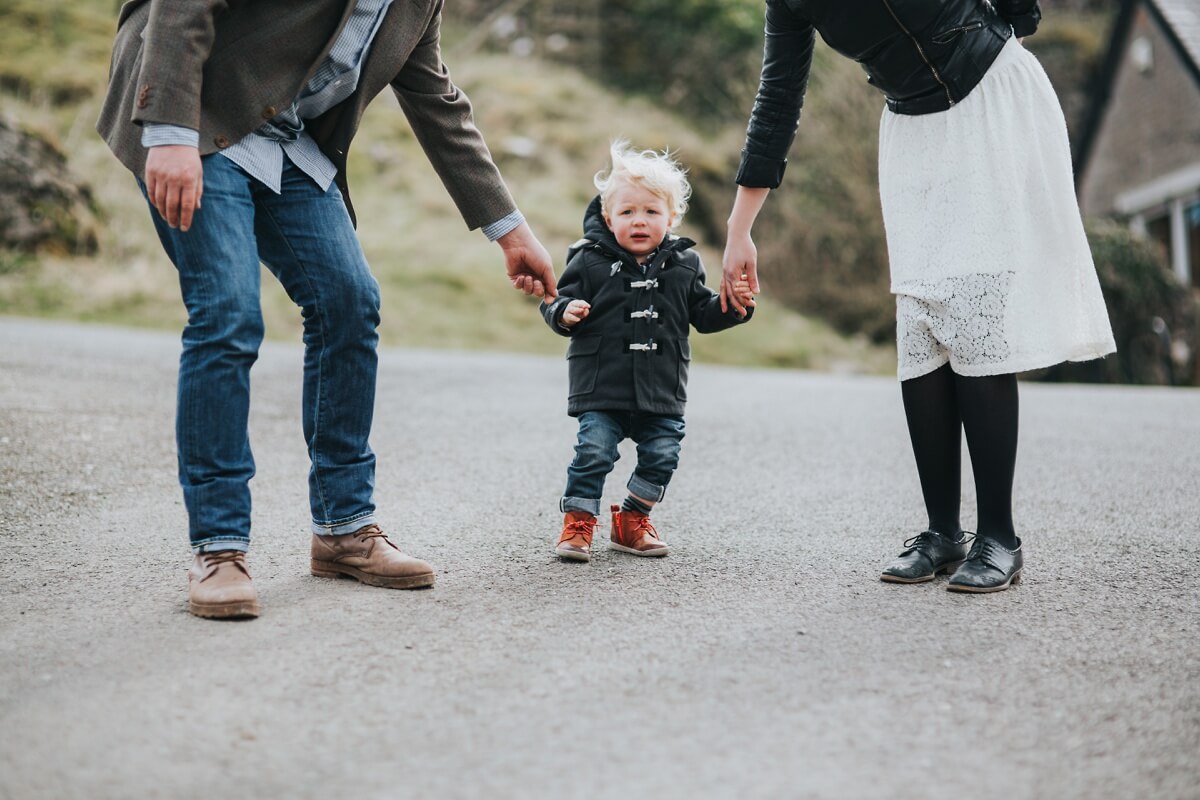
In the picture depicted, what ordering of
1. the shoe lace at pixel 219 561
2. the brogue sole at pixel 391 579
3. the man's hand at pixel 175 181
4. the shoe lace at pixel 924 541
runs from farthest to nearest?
the shoe lace at pixel 924 541 < the brogue sole at pixel 391 579 < the shoe lace at pixel 219 561 < the man's hand at pixel 175 181

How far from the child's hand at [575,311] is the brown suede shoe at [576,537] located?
60 centimetres

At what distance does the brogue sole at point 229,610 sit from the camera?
9.41ft

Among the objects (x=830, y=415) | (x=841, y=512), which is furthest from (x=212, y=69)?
(x=830, y=415)

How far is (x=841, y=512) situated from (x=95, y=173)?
15.6 metres

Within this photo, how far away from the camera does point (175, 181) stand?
2.85 meters

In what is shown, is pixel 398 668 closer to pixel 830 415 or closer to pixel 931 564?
pixel 931 564

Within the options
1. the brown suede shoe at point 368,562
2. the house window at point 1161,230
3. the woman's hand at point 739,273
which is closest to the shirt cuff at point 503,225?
the woman's hand at point 739,273

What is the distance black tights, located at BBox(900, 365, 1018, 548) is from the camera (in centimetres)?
336

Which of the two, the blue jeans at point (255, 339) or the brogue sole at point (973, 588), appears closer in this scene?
the blue jeans at point (255, 339)

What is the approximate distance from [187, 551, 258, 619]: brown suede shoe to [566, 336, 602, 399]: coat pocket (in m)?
1.32

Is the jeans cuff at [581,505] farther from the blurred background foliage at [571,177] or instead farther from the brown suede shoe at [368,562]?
the blurred background foliage at [571,177]

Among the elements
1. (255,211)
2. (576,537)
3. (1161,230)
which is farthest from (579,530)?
(1161,230)

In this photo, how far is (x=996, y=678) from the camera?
99.2 inches

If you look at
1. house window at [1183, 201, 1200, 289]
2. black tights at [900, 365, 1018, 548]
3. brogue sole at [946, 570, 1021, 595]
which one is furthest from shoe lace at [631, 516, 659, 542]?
house window at [1183, 201, 1200, 289]
